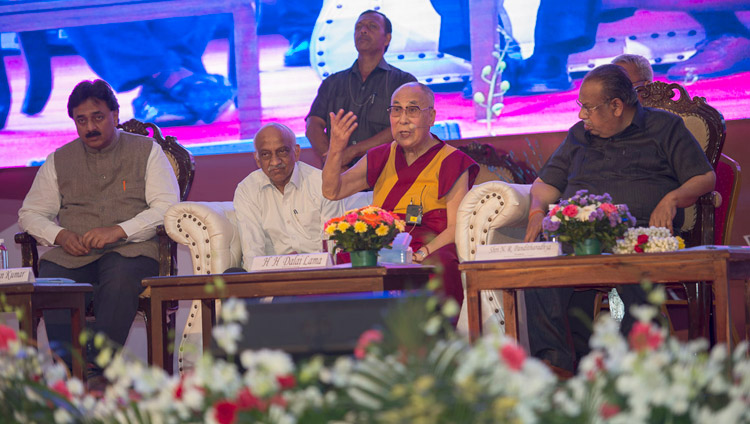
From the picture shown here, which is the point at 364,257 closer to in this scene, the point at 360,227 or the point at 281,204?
the point at 360,227

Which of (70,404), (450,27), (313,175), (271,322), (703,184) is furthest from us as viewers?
(450,27)

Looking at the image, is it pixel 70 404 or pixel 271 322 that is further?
pixel 271 322

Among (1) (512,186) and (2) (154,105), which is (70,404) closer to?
(1) (512,186)

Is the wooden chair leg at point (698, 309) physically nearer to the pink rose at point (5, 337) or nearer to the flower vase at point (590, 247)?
the flower vase at point (590, 247)

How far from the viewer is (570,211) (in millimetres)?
2531

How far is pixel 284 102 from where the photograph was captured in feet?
16.6

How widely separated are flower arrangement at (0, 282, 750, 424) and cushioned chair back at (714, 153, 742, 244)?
2767 millimetres

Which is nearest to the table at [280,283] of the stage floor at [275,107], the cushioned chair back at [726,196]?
the cushioned chair back at [726,196]

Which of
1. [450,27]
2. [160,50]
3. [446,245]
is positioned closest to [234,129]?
[160,50]

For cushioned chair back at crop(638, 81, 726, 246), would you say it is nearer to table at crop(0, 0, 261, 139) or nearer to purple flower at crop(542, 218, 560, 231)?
Answer: purple flower at crop(542, 218, 560, 231)

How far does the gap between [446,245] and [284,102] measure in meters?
2.07

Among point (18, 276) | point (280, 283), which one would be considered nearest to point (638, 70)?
point (280, 283)

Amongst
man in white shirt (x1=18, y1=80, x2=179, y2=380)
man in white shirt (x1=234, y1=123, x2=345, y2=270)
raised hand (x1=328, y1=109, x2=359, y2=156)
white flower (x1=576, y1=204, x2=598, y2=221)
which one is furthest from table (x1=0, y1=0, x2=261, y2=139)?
white flower (x1=576, y1=204, x2=598, y2=221)

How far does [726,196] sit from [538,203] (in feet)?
2.90
